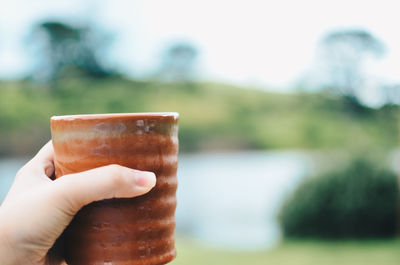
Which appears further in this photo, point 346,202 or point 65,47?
point 65,47

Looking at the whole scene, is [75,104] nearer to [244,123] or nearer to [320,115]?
[244,123]

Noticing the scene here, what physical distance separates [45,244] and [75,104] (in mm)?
11112

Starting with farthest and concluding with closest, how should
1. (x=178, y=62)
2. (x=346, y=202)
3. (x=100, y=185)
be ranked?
1. (x=178, y=62)
2. (x=346, y=202)
3. (x=100, y=185)

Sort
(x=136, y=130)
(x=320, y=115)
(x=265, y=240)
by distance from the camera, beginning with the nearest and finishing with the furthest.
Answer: (x=136, y=130) → (x=265, y=240) → (x=320, y=115)

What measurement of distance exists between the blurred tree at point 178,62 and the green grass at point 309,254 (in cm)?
592

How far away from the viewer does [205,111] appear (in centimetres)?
1301

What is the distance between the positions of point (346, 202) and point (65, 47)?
7.79 m

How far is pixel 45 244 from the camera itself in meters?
1.16

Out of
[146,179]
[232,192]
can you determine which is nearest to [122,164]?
[146,179]

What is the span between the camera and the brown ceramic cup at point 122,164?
1060 mm

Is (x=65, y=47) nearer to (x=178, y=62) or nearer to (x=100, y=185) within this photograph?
(x=178, y=62)

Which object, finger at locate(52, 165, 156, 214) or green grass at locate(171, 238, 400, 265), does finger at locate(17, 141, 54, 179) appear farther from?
green grass at locate(171, 238, 400, 265)

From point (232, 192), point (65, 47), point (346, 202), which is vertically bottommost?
point (232, 192)

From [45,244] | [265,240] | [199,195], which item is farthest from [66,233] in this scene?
[199,195]
